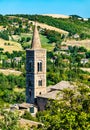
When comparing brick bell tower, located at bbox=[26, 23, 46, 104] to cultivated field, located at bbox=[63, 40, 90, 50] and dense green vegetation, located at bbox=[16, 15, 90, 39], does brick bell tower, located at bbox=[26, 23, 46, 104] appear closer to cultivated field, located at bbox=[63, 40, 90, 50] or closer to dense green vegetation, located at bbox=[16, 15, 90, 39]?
cultivated field, located at bbox=[63, 40, 90, 50]

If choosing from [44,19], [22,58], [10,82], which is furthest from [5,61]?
[44,19]

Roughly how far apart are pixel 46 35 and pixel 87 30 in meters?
27.8

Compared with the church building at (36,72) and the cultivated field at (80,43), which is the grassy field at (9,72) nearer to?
the church building at (36,72)

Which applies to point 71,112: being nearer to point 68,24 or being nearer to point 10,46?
point 10,46

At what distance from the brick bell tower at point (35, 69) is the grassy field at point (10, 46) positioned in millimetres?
70153

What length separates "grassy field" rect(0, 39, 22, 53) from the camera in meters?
134

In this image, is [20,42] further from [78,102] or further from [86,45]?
[78,102]

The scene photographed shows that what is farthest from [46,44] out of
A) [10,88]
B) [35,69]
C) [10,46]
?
[35,69]

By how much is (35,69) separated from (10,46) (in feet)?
249

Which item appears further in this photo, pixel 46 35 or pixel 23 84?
pixel 46 35

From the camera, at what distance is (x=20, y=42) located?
143875 millimetres

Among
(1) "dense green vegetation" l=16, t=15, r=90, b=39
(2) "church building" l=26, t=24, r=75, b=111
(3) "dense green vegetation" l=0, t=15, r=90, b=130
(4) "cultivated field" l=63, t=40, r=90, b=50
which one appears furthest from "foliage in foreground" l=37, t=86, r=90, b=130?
(1) "dense green vegetation" l=16, t=15, r=90, b=39

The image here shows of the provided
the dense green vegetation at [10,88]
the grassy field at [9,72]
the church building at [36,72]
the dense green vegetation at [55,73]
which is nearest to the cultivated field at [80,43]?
the dense green vegetation at [55,73]

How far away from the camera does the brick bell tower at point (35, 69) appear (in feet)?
202
